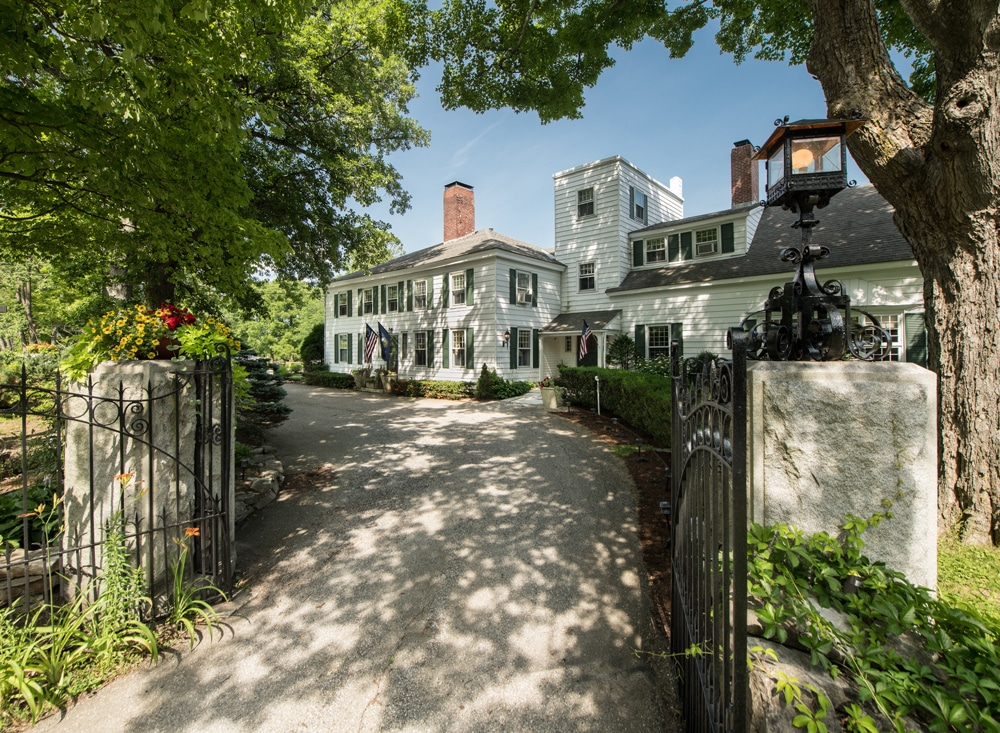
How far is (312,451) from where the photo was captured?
27.9ft

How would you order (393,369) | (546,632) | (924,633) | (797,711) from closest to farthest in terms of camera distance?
(797,711)
(924,633)
(546,632)
(393,369)

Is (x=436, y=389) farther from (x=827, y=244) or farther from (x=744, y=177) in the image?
(x=744, y=177)

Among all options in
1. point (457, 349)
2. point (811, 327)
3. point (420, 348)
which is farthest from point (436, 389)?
point (811, 327)

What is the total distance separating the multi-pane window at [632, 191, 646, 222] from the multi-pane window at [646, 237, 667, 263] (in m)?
1.52

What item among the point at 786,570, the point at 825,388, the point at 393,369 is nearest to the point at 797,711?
the point at 786,570

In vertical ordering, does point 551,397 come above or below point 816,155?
below

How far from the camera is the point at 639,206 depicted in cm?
1867

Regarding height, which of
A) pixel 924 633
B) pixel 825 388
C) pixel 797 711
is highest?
pixel 825 388

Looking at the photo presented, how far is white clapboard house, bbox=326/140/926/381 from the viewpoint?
A: 43.1 feet

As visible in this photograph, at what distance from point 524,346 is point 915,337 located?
1207 centimetres

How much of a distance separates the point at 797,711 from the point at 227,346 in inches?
167

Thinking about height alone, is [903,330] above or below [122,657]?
above

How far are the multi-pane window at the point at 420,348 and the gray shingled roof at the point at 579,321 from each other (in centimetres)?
564

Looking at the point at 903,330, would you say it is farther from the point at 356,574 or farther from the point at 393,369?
the point at 393,369
